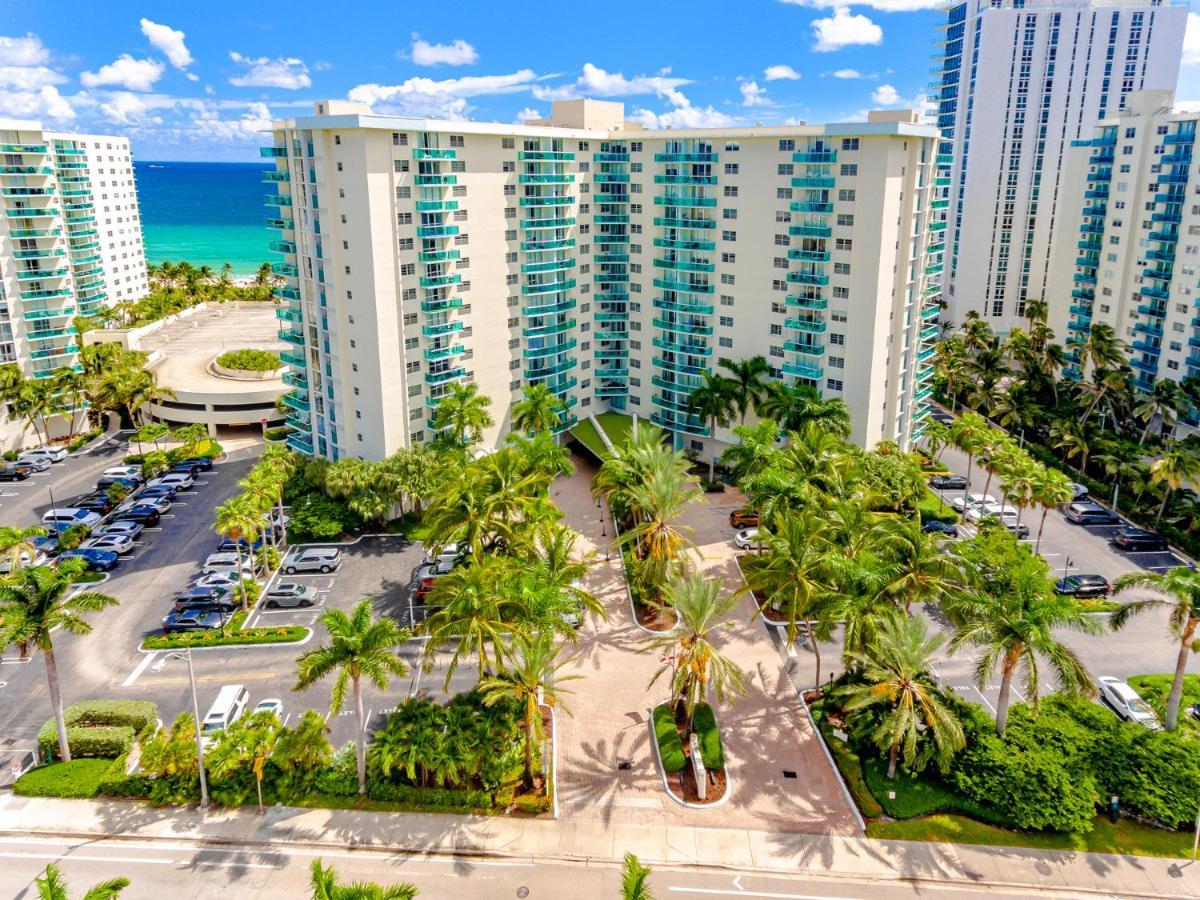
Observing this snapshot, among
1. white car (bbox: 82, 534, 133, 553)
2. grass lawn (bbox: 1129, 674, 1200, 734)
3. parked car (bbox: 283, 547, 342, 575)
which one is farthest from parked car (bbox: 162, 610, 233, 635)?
grass lawn (bbox: 1129, 674, 1200, 734)

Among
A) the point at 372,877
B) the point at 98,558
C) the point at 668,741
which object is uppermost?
the point at 98,558

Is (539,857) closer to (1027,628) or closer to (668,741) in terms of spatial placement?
(668,741)

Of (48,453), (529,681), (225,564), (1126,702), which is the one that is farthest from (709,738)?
(48,453)

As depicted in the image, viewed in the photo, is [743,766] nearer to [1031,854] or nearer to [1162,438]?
[1031,854]

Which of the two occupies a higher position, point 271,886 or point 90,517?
point 90,517

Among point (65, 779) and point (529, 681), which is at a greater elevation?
point (529, 681)

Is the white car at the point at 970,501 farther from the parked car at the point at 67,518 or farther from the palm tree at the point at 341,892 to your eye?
the parked car at the point at 67,518

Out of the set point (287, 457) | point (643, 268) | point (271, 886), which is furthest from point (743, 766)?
point (643, 268)
